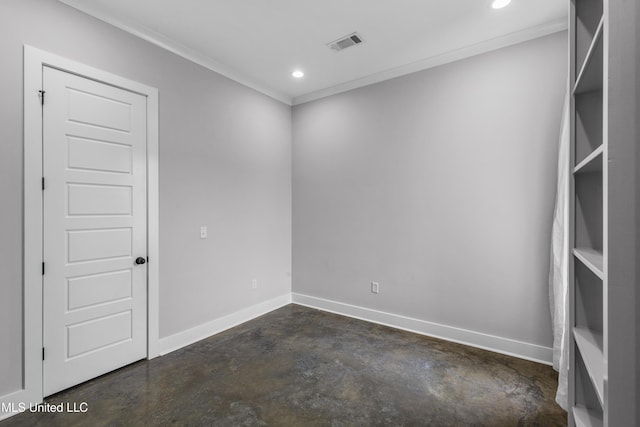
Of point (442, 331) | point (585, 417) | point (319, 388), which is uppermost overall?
point (585, 417)

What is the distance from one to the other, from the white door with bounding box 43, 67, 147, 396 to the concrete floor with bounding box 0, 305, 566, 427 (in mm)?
267

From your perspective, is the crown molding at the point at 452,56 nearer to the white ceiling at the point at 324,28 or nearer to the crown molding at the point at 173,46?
the white ceiling at the point at 324,28

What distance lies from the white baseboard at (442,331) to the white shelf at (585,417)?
1424 mm

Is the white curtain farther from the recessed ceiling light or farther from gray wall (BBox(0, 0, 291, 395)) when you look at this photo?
gray wall (BBox(0, 0, 291, 395))

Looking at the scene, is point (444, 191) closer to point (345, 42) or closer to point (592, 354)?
point (345, 42)

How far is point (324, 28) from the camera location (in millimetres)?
2688

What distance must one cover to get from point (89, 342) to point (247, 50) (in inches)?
118

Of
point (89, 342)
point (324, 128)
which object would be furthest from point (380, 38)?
point (89, 342)

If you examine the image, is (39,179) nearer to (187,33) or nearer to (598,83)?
(187,33)

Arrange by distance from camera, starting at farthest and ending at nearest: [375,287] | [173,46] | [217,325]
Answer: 1. [375,287]
2. [217,325]
3. [173,46]

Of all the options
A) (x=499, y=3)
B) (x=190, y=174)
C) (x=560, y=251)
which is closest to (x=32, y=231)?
(x=190, y=174)

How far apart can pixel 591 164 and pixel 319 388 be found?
87.8 inches

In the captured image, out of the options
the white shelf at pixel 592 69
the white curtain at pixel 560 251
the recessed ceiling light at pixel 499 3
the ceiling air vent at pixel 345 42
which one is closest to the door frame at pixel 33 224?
the ceiling air vent at pixel 345 42

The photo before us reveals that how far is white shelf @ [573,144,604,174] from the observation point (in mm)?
1186
